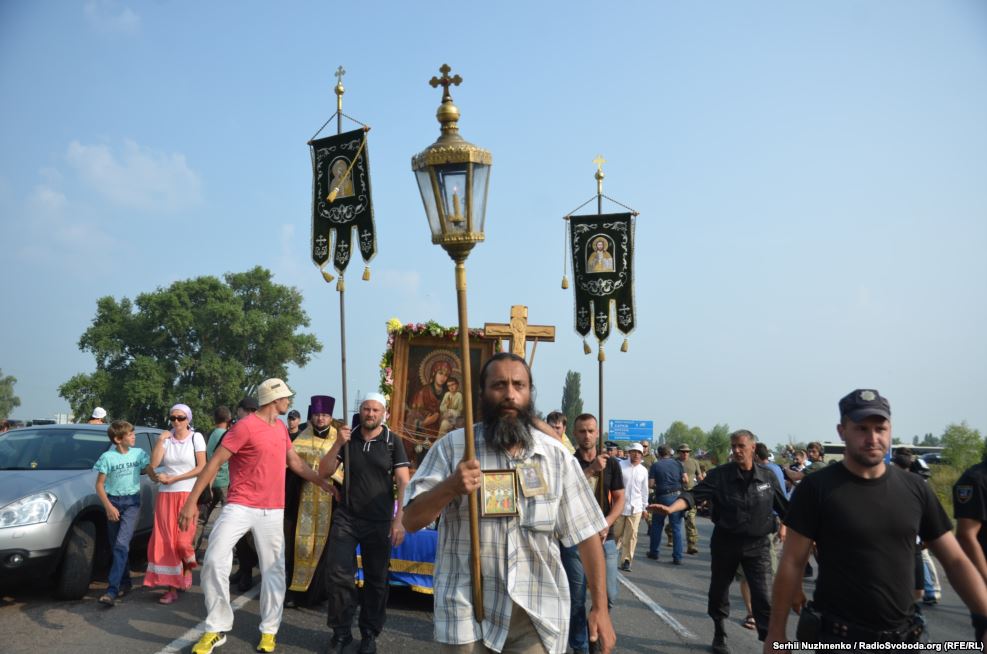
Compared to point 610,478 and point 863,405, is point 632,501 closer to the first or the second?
point 610,478

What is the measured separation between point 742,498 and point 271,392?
4.33m

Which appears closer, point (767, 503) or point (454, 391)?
point (767, 503)

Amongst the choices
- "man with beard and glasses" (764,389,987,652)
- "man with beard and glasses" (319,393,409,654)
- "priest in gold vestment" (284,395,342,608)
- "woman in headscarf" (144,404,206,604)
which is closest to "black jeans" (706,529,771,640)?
"man with beard and glasses" (319,393,409,654)

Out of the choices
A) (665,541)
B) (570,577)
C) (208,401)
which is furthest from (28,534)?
(208,401)

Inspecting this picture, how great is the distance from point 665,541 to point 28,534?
13.9 m

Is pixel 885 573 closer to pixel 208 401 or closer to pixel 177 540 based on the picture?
pixel 177 540

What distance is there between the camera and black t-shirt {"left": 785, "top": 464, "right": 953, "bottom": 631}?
3828 mm

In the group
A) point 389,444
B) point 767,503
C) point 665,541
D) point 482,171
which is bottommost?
point 665,541

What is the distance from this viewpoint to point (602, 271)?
1240cm

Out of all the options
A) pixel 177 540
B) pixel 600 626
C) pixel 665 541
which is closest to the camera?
pixel 600 626

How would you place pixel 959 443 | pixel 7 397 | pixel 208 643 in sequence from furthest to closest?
pixel 7 397 → pixel 959 443 → pixel 208 643

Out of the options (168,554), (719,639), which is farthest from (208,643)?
(719,639)

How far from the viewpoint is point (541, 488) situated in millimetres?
3707

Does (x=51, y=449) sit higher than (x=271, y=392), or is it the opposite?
(x=271, y=392)
